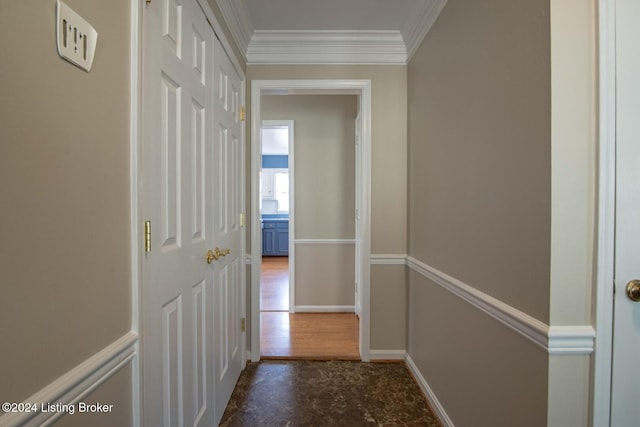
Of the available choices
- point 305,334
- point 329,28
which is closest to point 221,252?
point 305,334

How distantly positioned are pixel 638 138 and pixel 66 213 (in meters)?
1.55

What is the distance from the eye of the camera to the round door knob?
921mm

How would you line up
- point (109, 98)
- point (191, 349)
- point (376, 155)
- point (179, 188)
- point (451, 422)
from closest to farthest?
point (109, 98) → point (179, 188) → point (191, 349) → point (451, 422) → point (376, 155)

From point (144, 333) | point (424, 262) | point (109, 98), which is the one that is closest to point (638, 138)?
point (424, 262)

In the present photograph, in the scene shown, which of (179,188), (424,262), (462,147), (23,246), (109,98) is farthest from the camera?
(424,262)

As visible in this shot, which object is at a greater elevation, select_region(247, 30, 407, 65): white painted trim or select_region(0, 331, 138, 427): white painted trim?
select_region(247, 30, 407, 65): white painted trim

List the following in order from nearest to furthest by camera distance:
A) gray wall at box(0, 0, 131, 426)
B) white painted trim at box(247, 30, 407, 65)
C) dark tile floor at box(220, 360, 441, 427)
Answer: gray wall at box(0, 0, 131, 426) → dark tile floor at box(220, 360, 441, 427) → white painted trim at box(247, 30, 407, 65)

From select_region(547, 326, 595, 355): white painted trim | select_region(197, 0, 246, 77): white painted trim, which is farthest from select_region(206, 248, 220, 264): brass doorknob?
select_region(547, 326, 595, 355): white painted trim

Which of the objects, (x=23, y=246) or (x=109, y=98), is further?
(x=109, y=98)

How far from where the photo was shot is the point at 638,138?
926mm

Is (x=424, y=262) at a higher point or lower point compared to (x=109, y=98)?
lower

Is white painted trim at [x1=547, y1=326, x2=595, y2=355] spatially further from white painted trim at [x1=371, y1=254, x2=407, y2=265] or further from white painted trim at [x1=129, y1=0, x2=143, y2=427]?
white painted trim at [x1=371, y1=254, x2=407, y2=265]

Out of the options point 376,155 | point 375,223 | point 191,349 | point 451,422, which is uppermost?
point 376,155

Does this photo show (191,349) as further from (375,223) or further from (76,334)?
(375,223)
